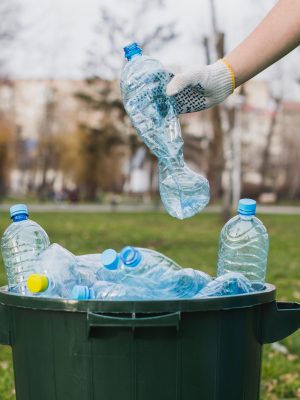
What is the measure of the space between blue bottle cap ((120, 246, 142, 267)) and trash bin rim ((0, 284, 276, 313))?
0.17m

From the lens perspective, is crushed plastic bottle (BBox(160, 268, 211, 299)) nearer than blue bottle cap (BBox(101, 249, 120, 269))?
No

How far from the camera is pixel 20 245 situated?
2.76 meters

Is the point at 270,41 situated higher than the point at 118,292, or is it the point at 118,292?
the point at 270,41

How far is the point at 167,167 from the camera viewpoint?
2.80 metres

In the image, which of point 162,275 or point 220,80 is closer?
point 162,275

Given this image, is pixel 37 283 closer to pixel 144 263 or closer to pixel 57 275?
pixel 57 275

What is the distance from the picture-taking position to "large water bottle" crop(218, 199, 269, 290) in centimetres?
274

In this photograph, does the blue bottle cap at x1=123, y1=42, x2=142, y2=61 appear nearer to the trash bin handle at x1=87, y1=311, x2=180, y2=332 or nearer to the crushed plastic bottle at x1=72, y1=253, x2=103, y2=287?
the crushed plastic bottle at x1=72, y1=253, x2=103, y2=287

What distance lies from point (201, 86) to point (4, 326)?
3.27 feet

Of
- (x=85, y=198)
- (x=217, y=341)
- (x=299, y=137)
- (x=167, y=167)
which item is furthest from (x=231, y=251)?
(x=299, y=137)

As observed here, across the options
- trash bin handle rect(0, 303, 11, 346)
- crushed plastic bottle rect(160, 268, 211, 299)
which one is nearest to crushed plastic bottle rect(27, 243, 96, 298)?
trash bin handle rect(0, 303, 11, 346)

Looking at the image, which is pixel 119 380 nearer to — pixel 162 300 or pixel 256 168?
pixel 162 300

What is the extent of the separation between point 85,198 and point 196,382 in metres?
49.8

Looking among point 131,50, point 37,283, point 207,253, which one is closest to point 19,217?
point 37,283
